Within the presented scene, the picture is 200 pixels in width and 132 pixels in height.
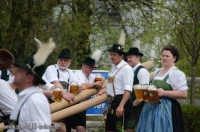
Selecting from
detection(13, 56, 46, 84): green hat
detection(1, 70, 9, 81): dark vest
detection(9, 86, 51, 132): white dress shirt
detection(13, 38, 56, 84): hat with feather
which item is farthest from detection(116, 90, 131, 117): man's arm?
detection(9, 86, 51, 132): white dress shirt

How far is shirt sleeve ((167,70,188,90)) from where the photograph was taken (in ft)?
26.9

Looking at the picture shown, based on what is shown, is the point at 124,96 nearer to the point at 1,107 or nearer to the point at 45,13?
the point at 1,107

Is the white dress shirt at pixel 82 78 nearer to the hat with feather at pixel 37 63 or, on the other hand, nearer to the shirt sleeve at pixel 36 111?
the hat with feather at pixel 37 63

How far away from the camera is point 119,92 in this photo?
9.63 meters

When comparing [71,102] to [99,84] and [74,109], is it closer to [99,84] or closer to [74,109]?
[74,109]

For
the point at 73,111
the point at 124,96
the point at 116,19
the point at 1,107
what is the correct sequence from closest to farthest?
the point at 1,107, the point at 124,96, the point at 73,111, the point at 116,19

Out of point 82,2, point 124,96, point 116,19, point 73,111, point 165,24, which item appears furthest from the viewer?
point 116,19

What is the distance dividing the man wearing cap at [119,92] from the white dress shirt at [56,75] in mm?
820

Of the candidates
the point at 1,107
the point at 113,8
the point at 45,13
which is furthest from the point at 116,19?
the point at 1,107

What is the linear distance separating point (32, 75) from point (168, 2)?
33.0 feet

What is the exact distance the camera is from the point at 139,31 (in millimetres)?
19891

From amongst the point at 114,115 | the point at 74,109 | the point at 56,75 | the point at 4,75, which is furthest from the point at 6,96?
the point at 56,75

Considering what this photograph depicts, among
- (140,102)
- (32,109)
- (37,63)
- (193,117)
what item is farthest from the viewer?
(193,117)

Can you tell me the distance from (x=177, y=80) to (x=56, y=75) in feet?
8.71
